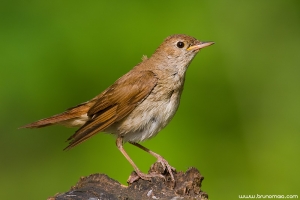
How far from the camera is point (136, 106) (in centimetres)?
802

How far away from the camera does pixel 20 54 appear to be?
9.84 metres

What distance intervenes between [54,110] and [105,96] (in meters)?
1.84

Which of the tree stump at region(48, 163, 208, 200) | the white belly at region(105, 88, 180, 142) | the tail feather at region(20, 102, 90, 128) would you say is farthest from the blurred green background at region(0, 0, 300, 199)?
the tree stump at region(48, 163, 208, 200)

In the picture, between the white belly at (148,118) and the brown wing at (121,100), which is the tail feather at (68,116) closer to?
the brown wing at (121,100)

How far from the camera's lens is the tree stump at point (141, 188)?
6516mm

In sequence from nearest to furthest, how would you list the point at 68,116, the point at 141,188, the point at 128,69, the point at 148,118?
the point at 141,188 → the point at 148,118 → the point at 68,116 → the point at 128,69

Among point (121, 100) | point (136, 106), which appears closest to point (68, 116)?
point (121, 100)

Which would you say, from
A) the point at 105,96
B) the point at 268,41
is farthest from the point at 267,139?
the point at 105,96

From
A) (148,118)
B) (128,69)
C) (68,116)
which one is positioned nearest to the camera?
(148,118)

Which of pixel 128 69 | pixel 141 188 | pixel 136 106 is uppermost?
pixel 128 69

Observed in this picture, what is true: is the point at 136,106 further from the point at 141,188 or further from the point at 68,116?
the point at 141,188

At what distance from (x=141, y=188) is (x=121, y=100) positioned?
4.85 feet

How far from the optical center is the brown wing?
7.93 m

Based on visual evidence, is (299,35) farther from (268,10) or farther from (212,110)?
(212,110)
